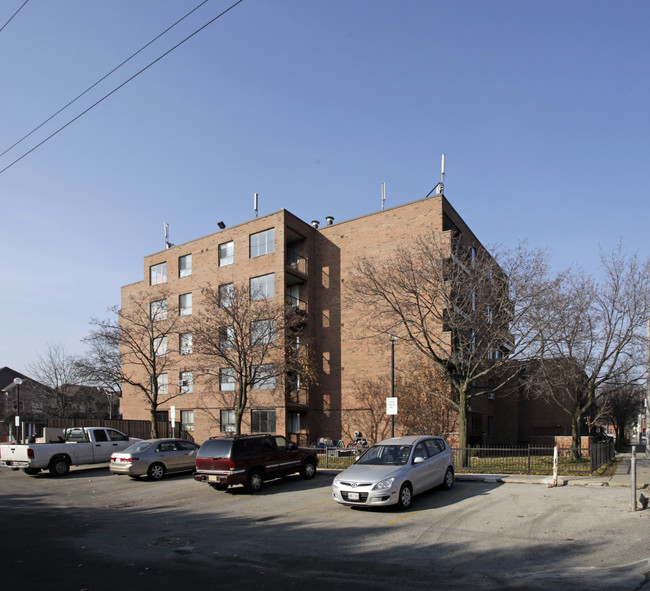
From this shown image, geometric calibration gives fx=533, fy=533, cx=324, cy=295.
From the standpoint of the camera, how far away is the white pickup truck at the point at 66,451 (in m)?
19.9

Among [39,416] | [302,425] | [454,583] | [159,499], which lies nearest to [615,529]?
[454,583]

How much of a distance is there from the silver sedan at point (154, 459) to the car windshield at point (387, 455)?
9.25 metres

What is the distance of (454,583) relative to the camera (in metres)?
7.05

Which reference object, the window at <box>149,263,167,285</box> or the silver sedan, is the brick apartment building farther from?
the silver sedan

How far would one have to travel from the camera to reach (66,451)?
21234 mm

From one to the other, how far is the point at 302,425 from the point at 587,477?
Answer: 19.6m

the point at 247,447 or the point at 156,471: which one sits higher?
the point at 247,447

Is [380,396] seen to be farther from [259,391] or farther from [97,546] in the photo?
[97,546]

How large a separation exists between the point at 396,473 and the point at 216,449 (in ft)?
19.1

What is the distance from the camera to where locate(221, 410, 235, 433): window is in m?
34.9

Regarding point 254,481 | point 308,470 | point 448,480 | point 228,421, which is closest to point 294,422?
point 228,421

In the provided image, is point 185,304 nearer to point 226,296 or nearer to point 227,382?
point 227,382

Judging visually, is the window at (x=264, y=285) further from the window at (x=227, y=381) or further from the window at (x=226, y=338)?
the window at (x=227, y=381)

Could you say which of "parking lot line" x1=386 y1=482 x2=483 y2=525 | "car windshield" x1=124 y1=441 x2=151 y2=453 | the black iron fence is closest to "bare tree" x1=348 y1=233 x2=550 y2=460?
the black iron fence
